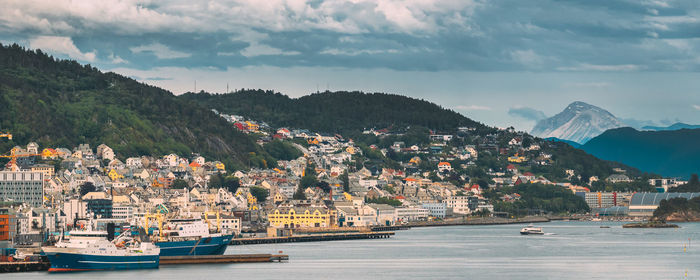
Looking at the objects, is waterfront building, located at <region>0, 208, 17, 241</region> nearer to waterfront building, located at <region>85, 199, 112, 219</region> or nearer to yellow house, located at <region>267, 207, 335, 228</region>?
waterfront building, located at <region>85, 199, 112, 219</region>

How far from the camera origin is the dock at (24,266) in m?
77.6

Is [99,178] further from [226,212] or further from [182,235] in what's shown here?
[182,235]

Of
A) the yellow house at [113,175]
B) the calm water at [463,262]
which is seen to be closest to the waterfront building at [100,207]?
the calm water at [463,262]

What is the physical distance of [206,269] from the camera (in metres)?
80.1

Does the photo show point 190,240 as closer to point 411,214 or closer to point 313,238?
point 313,238

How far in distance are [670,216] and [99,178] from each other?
305 ft

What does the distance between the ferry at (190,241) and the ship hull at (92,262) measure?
7.07 meters

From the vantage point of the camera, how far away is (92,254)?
75938 millimetres

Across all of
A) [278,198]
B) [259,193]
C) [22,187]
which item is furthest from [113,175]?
[22,187]

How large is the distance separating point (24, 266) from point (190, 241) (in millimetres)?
13544

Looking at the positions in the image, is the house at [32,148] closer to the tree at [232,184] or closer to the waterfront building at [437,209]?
the tree at [232,184]

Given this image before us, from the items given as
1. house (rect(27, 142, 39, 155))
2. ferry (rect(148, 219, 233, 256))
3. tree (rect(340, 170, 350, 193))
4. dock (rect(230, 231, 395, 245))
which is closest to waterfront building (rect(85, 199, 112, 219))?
dock (rect(230, 231, 395, 245))

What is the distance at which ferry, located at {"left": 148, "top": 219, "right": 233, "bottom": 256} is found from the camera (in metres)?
86.3

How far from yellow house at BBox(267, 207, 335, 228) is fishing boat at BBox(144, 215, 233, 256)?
55527 mm
